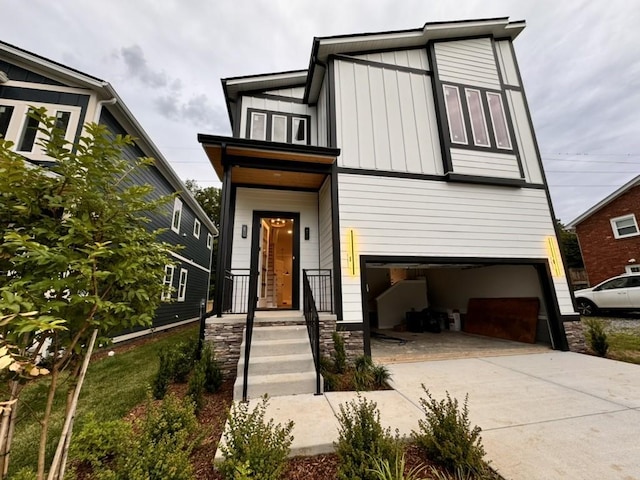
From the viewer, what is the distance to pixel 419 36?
6.76 m

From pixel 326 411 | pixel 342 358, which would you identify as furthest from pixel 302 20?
pixel 326 411

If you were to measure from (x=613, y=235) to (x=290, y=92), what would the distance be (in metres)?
16.5

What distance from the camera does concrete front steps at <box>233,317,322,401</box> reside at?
11.3 ft

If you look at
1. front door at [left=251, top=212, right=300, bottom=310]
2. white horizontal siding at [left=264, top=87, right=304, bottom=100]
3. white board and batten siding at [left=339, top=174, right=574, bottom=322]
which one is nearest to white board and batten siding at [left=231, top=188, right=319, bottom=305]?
front door at [left=251, top=212, right=300, bottom=310]

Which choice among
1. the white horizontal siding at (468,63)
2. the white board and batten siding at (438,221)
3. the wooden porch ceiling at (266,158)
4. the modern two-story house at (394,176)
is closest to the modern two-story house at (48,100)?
the wooden porch ceiling at (266,158)

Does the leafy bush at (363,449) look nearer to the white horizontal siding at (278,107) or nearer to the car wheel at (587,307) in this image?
the white horizontal siding at (278,107)

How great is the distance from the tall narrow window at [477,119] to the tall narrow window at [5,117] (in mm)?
11688

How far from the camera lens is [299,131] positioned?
771cm

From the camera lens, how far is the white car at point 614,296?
8.51m

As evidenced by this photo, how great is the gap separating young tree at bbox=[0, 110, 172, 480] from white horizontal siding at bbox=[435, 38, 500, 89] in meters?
7.96

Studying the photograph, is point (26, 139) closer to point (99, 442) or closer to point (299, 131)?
point (299, 131)

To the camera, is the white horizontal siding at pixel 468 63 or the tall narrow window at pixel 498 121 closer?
the tall narrow window at pixel 498 121

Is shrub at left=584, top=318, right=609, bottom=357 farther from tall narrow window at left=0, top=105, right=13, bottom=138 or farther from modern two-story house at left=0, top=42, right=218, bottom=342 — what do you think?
tall narrow window at left=0, top=105, right=13, bottom=138

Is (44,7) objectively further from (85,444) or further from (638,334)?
(638,334)
